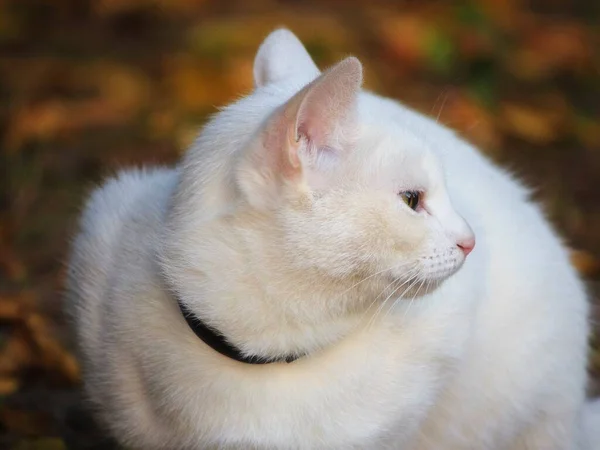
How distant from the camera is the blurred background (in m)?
3.67

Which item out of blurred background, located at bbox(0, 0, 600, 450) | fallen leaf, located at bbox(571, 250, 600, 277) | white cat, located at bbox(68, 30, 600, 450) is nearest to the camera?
white cat, located at bbox(68, 30, 600, 450)

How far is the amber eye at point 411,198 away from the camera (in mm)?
2215

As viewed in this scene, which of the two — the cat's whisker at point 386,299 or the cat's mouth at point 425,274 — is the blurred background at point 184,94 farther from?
the cat's mouth at point 425,274

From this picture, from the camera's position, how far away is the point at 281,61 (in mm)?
2543

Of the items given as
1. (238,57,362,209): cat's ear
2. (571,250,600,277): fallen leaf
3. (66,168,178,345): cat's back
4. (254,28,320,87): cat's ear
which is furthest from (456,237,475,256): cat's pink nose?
(571,250,600,277): fallen leaf

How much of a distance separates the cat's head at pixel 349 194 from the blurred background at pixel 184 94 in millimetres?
1146

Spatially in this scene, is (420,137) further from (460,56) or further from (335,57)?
(460,56)

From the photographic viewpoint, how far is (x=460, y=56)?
20.4 feet

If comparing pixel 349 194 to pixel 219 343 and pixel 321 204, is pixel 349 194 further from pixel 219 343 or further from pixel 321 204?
pixel 219 343

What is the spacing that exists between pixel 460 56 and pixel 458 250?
164 inches

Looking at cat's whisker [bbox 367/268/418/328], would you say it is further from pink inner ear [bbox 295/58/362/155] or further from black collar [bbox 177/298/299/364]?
pink inner ear [bbox 295/58/362/155]

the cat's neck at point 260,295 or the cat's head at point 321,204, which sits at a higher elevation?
the cat's head at point 321,204

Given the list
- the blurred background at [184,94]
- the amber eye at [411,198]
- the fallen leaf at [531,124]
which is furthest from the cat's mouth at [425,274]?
the fallen leaf at [531,124]

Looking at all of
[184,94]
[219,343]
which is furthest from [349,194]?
[184,94]
